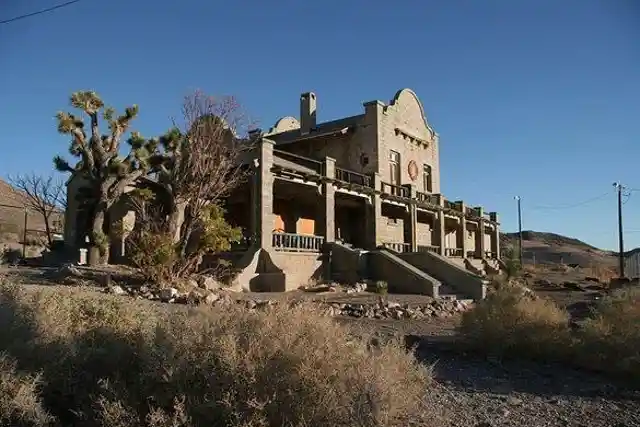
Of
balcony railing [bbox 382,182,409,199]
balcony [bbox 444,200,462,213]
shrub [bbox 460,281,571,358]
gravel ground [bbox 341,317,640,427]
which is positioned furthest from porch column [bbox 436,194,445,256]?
gravel ground [bbox 341,317,640,427]

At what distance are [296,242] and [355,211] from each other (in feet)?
32.2

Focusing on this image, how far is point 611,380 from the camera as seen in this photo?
7.79 m

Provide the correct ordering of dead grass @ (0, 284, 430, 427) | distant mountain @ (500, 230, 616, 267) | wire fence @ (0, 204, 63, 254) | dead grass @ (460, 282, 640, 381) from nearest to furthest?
dead grass @ (0, 284, 430, 427)
dead grass @ (460, 282, 640, 381)
wire fence @ (0, 204, 63, 254)
distant mountain @ (500, 230, 616, 267)

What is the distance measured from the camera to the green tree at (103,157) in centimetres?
2073

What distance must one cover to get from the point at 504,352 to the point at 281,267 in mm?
12149

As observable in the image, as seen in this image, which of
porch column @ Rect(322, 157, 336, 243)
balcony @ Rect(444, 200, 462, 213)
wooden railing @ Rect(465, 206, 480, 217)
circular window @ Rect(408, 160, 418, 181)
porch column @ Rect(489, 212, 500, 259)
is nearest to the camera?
porch column @ Rect(322, 157, 336, 243)

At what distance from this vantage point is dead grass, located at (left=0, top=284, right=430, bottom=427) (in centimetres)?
461

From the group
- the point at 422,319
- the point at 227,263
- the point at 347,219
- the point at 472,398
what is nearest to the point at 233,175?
the point at 227,263

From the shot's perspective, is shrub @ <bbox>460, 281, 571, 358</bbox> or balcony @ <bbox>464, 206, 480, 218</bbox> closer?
shrub @ <bbox>460, 281, 571, 358</bbox>

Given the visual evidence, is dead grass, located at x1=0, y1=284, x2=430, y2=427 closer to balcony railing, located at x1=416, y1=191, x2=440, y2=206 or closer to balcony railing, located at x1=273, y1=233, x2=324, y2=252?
balcony railing, located at x1=273, y1=233, x2=324, y2=252

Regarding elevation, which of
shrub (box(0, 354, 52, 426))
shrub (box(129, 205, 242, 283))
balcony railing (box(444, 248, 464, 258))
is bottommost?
shrub (box(0, 354, 52, 426))

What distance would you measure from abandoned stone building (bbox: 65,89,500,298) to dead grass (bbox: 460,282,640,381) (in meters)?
→ 10.8

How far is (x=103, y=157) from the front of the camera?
21188 millimetres

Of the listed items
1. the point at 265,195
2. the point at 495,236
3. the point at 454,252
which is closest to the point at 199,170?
the point at 265,195
